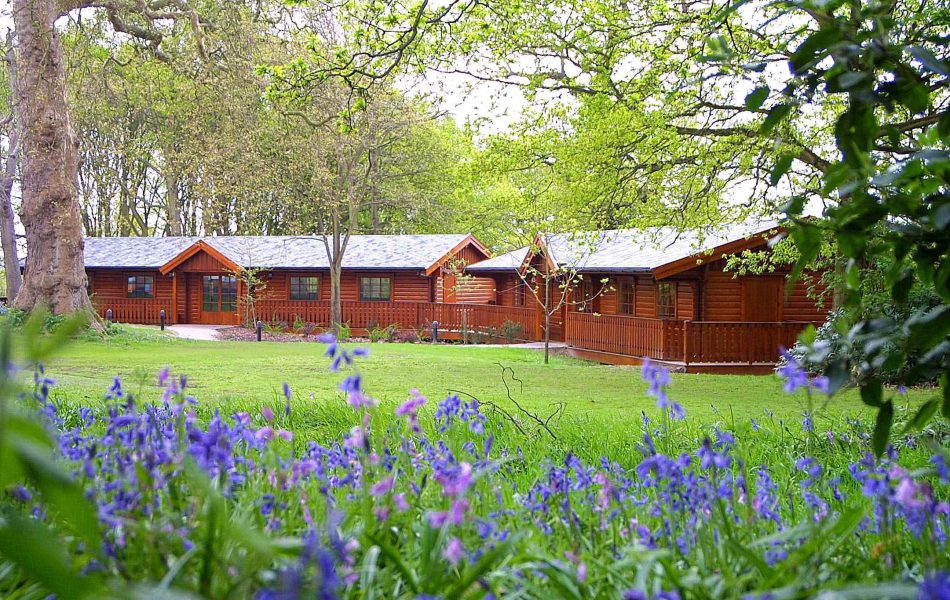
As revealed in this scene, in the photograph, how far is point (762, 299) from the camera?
24438 millimetres

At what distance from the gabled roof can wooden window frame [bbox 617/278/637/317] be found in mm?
928

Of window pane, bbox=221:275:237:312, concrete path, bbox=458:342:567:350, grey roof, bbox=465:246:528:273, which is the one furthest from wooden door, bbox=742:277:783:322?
window pane, bbox=221:275:237:312

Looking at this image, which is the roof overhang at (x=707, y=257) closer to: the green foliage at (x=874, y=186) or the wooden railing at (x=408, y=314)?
the wooden railing at (x=408, y=314)

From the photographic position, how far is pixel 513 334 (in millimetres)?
33531

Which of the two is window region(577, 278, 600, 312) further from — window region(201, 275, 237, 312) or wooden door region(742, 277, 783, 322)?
window region(201, 275, 237, 312)

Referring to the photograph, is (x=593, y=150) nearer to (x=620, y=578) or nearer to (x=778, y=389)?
(x=778, y=389)

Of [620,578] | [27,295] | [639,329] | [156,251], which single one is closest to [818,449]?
[620,578]

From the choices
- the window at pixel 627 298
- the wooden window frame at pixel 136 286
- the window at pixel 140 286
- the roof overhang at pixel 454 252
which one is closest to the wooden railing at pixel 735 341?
the window at pixel 627 298

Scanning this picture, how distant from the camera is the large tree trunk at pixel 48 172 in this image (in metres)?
24.7

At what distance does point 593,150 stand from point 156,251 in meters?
33.6

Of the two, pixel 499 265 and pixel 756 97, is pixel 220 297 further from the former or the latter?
pixel 756 97

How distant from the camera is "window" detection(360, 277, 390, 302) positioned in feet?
132

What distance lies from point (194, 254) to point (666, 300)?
950 inches

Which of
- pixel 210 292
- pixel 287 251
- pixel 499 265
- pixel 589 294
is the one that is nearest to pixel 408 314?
pixel 499 265
